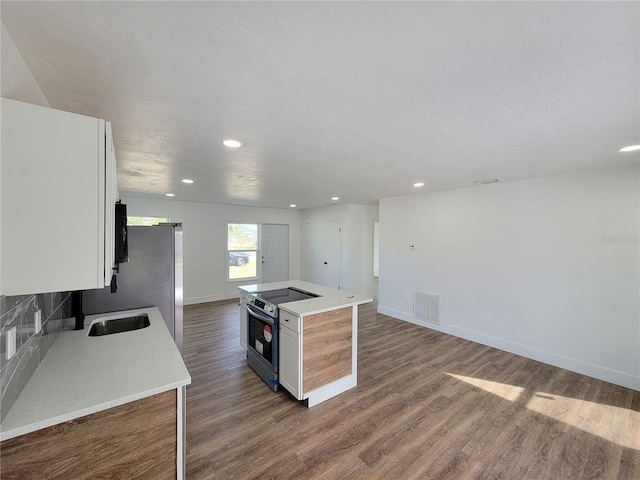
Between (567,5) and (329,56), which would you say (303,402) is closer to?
(329,56)

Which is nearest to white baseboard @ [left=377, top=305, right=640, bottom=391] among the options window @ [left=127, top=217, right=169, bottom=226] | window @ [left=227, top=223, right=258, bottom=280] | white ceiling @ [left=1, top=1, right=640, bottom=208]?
white ceiling @ [left=1, top=1, right=640, bottom=208]

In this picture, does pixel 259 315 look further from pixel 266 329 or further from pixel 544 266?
pixel 544 266

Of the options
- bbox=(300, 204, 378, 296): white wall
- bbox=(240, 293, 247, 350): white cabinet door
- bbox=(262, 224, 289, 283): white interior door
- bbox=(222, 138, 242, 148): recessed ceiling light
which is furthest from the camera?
bbox=(262, 224, 289, 283): white interior door

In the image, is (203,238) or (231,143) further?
(203,238)

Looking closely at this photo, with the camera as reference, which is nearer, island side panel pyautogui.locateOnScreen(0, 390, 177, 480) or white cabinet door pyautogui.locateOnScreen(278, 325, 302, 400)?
island side panel pyautogui.locateOnScreen(0, 390, 177, 480)

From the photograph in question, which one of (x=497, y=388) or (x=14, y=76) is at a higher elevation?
(x=14, y=76)

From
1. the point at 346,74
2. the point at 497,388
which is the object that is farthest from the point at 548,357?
the point at 346,74

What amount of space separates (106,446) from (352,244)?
5306 millimetres

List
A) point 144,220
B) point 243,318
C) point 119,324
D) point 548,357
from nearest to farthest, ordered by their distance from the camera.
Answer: point 119,324
point 548,357
point 243,318
point 144,220

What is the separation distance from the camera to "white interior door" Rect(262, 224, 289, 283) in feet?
23.3

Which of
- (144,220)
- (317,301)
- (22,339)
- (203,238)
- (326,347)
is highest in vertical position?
(144,220)

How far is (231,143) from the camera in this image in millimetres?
2166

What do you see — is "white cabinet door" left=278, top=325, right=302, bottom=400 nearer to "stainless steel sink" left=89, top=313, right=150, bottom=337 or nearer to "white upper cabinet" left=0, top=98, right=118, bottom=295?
"stainless steel sink" left=89, top=313, right=150, bottom=337

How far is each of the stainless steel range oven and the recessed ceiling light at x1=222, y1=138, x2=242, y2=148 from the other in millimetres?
1538
